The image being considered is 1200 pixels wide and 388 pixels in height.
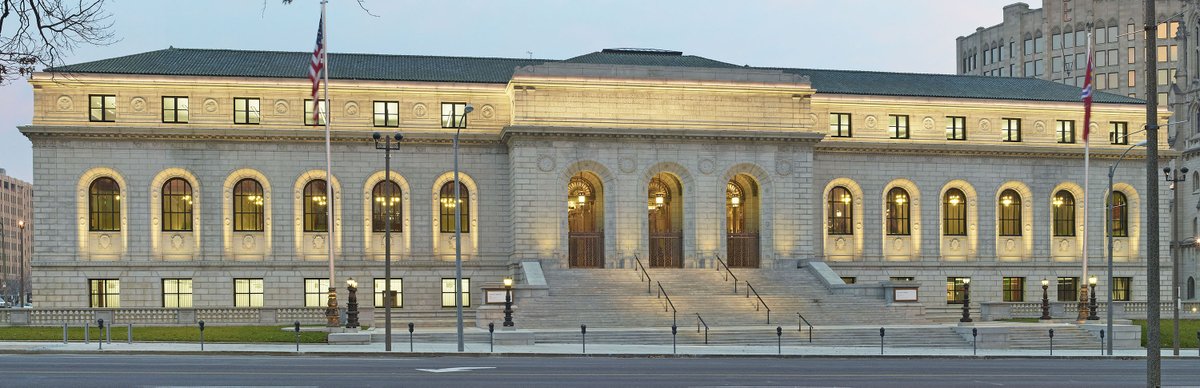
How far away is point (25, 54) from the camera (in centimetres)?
1351

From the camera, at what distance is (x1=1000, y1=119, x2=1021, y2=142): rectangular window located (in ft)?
237

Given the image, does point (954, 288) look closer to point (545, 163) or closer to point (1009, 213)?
point (1009, 213)

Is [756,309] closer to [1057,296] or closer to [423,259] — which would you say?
[423,259]

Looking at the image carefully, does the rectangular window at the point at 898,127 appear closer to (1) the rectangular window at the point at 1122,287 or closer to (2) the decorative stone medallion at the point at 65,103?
(1) the rectangular window at the point at 1122,287

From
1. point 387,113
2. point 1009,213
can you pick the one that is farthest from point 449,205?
point 1009,213

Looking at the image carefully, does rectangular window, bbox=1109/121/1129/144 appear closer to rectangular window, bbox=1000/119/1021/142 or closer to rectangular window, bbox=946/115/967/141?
rectangular window, bbox=1000/119/1021/142

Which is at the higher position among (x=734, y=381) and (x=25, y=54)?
(x=25, y=54)

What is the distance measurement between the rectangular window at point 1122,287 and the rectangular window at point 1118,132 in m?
7.45

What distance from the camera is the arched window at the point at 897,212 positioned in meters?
71.1

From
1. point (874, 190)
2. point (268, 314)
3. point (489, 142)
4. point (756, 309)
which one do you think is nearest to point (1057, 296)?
point (874, 190)

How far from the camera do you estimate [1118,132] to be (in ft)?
240

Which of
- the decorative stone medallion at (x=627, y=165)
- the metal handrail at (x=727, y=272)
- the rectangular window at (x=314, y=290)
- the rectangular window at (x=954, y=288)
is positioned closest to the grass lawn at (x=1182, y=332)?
the rectangular window at (x=954, y=288)

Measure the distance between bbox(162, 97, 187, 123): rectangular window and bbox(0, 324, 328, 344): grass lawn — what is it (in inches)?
533

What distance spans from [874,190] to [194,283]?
34.1 metres
